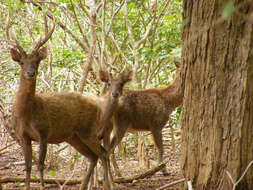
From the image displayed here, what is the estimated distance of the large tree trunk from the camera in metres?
3.29

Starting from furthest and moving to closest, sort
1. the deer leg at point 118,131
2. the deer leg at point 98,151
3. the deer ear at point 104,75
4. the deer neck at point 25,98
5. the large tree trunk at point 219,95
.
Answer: the deer leg at point 118,131 → the deer ear at point 104,75 → the deer leg at point 98,151 → the deer neck at point 25,98 → the large tree trunk at point 219,95

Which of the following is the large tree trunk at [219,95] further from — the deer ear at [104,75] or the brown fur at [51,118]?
the deer ear at [104,75]

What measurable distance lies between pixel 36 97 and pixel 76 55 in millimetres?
2819

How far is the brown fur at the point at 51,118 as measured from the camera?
4387 mm

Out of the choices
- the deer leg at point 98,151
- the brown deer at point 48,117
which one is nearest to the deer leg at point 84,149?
the brown deer at point 48,117

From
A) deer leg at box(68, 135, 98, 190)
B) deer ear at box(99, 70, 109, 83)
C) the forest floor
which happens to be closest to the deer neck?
the forest floor

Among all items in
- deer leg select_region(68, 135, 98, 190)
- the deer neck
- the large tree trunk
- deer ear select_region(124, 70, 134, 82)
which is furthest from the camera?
deer ear select_region(124, 70, 134, 82)

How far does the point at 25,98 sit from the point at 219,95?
2592mm

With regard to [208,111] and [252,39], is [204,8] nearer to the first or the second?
[252,39]

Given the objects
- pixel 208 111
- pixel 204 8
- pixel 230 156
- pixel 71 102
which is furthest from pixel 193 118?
pixel 71 102

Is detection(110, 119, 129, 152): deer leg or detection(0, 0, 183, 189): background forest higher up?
detection(0, 0, 183, 189): background forest

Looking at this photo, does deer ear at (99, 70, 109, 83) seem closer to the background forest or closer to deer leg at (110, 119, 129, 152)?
the background forest

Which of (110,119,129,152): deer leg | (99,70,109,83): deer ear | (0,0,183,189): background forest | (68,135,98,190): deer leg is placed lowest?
(68,135,98,190): deer leg

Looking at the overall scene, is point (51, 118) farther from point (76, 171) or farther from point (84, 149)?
point (76, 171)
